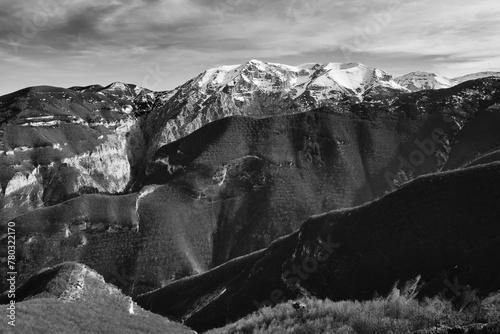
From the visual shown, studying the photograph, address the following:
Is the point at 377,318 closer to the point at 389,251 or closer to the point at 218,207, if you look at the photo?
the point at 389,251

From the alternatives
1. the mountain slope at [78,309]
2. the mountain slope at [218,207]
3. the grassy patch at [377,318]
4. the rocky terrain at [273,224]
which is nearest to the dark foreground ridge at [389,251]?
the rocky terrain at [273,224]

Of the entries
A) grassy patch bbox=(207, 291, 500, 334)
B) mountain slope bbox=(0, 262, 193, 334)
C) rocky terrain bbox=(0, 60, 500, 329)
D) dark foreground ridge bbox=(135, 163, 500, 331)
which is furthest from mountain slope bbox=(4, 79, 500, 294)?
grassy patch bbox=(207, 291, 500, 334)

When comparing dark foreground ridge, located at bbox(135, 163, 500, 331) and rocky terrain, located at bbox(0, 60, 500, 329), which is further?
rocky terrain, located at bbox(0, 60, 500, 329)

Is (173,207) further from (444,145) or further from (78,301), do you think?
(78,301)

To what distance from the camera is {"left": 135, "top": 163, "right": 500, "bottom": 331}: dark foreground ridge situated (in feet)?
145

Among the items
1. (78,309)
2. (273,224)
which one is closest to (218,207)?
(273,224)

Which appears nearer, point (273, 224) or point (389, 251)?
point (389, 251)

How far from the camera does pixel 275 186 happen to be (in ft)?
604

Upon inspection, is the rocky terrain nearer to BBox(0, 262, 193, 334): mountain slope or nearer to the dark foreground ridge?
the dark foreground ridge

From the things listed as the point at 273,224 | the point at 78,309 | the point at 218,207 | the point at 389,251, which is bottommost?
the point at 273,224

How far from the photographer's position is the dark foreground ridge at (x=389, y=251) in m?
44.2

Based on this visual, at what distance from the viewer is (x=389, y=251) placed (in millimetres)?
52594

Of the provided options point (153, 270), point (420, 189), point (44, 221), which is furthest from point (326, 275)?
point (44, 221)

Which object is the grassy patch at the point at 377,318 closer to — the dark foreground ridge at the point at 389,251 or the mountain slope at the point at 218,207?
the dark foreground ridge at the point at 389,251
